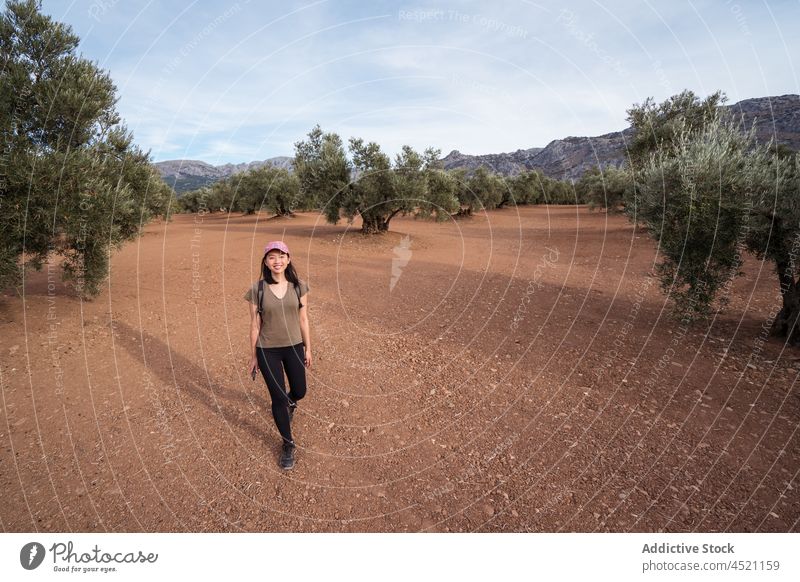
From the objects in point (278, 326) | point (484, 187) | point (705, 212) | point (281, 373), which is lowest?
point (281, 373)

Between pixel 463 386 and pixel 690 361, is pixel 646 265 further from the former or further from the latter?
pixel 463 386

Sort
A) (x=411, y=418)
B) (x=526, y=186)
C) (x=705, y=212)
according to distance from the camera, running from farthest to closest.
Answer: (x=526, y=186) < (x=705, y=212) < (x=411, y=418)

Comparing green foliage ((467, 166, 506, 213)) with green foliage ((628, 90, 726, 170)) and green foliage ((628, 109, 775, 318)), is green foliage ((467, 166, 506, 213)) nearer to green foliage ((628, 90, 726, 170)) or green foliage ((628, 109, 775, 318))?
green foliage ((628, 90, 726, 170))

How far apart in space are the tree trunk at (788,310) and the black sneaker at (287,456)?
1210cm

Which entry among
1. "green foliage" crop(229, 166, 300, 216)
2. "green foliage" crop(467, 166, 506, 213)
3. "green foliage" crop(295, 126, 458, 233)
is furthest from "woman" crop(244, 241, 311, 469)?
"green foliage" crop(467, 166, 506, 213)

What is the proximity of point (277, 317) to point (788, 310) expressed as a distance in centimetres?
1273

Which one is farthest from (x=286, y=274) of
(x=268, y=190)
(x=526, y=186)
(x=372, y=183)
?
(x=526, y=186)

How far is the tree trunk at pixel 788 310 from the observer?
934 cm

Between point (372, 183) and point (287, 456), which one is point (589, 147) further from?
point (287, 456)

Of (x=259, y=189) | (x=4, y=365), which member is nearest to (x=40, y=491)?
(x=4, y=365)

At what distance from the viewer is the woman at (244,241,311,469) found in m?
5.75

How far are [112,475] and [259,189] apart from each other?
53.7m

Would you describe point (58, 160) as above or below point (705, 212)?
above

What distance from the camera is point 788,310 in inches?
382
